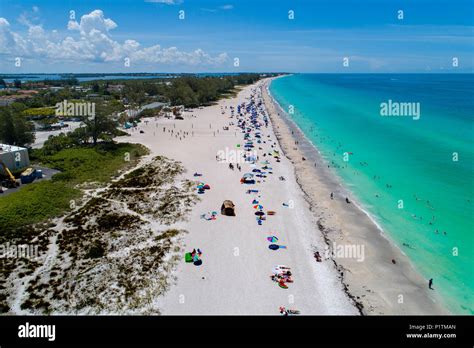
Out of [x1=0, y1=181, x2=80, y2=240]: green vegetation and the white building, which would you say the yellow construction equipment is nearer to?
the white building

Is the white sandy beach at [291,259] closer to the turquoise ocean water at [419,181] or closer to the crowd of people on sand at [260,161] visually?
the crowd of people on sand at [260,161]

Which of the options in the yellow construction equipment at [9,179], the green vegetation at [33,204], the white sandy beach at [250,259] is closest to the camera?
the white sandy beach at [250,259]

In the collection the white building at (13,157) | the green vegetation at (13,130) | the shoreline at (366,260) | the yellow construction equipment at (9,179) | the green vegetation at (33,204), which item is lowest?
the shoreline at (366,260)

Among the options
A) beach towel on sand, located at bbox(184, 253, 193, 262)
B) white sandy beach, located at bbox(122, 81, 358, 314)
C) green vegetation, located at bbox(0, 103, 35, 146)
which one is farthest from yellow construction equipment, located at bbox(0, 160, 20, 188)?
beach towel on sand, located at bbox(184, 253, 193, 262)

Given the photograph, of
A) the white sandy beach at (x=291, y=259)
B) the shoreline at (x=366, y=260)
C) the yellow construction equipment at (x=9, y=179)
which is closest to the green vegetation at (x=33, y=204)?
the yellow construction equipment at (x=9, y=179)

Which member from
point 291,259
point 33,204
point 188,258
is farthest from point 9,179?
point 291,259

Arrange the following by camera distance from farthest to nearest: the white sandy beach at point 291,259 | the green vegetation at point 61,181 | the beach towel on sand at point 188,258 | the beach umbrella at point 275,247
Result: the green vegetation at point 61,181 < the beach umbrella at point 275,247 < the beach towel on sand at point 188,258 < the white sandy beach at point 291,259
